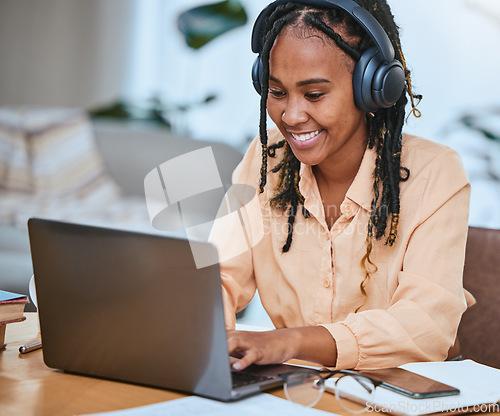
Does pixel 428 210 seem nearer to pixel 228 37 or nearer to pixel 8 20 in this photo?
pixel 228 37

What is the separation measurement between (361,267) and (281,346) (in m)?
0.38

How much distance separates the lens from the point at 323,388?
79 centimetres

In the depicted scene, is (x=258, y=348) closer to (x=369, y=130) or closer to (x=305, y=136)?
(x=305, y=136)

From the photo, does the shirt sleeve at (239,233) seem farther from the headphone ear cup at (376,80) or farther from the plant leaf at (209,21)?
the plant leaf at (209,21)

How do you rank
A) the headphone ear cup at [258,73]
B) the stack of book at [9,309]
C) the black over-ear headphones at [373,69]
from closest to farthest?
1. the stack of book at [9,309]
2. the black over-ear headphones at [373,69]
3. the headphone ear cup at [258,73]

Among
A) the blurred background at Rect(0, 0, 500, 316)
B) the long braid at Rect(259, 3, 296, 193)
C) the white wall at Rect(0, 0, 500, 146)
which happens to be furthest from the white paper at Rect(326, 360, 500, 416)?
the white wall at Rect(0, 0, 500, 146)

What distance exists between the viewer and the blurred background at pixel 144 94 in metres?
2.81

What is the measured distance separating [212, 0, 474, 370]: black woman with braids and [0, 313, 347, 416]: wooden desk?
15cm

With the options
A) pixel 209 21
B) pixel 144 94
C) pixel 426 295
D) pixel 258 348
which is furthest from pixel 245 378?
pixel 144 94

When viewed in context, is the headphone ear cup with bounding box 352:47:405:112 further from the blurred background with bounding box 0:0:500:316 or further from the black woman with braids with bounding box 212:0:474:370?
the blurred background with bounding box 0:0:500:316

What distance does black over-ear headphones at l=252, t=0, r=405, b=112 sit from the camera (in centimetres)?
105

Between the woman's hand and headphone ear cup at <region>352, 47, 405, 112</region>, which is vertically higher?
headphone ear cup at <region>352, 47, 405, 112</region>

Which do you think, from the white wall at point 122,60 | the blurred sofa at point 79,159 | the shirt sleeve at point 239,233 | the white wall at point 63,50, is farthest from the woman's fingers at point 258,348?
the white wall at point 63,50

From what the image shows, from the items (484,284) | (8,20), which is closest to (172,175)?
(484,284)
